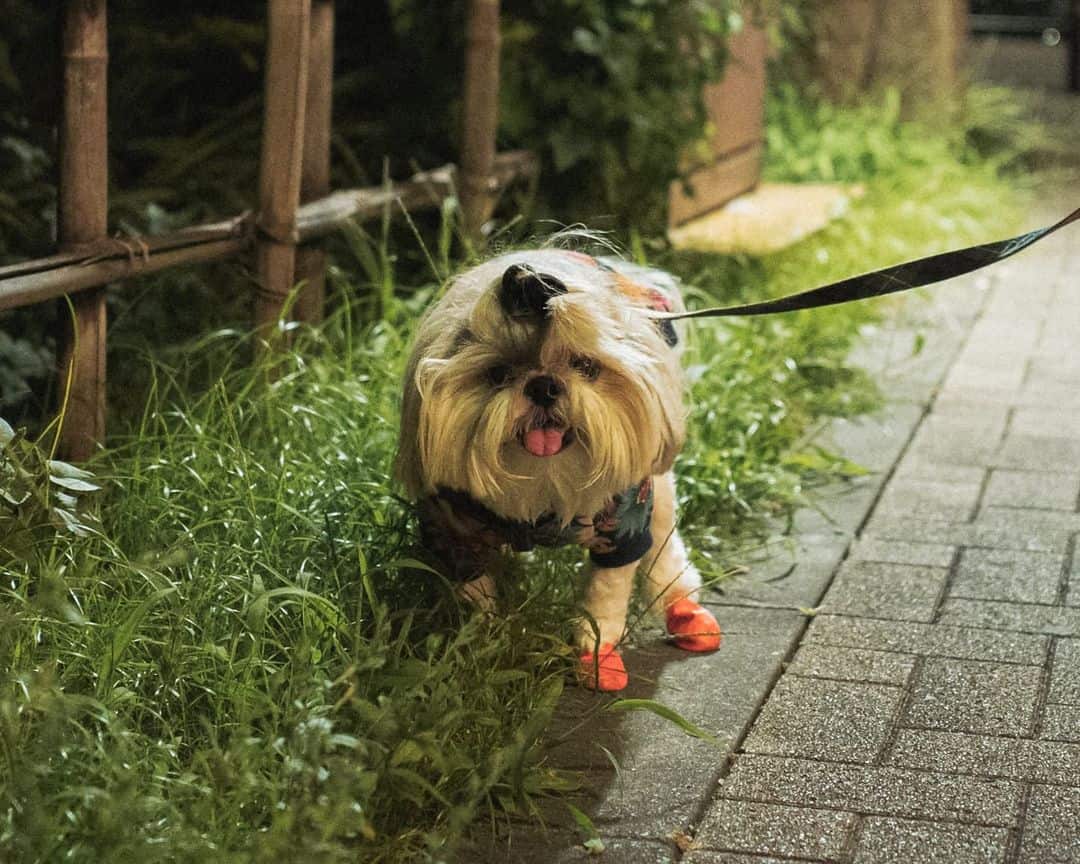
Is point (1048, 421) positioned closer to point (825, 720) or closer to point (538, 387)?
point (825, 720)

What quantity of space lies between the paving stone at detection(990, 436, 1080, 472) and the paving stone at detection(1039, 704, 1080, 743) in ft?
5.50

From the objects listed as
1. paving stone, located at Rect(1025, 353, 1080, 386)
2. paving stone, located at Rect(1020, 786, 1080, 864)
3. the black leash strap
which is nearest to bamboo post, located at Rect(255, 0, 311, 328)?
the black leash strap

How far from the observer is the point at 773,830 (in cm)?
255

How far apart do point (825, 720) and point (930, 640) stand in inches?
20.2

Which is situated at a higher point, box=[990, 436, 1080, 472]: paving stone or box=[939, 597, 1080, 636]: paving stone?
box=[939, 597, 1080, 636]: paving stone

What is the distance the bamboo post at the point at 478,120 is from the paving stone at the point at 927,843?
3050 millimetres

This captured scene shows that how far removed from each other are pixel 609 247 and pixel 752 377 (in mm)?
1836

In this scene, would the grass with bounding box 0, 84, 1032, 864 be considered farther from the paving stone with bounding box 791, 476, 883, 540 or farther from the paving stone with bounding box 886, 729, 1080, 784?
the paving stone with bounding box 886, 729, 1080, 784

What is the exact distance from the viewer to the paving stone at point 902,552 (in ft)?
12.7

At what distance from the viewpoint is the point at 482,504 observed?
283 cm

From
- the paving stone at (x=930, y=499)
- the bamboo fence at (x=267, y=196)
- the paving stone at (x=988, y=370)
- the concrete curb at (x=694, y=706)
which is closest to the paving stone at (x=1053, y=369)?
the paving stone at (x=988, y=370)

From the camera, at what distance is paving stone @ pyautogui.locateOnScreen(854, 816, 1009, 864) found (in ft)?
8.07

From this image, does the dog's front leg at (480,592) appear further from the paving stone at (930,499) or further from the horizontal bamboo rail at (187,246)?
the paving stone at (930,499)

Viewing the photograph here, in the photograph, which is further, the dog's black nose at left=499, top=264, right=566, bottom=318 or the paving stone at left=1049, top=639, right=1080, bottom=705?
the paving stone at left=1049, top=639, right=1080, bottom=705
